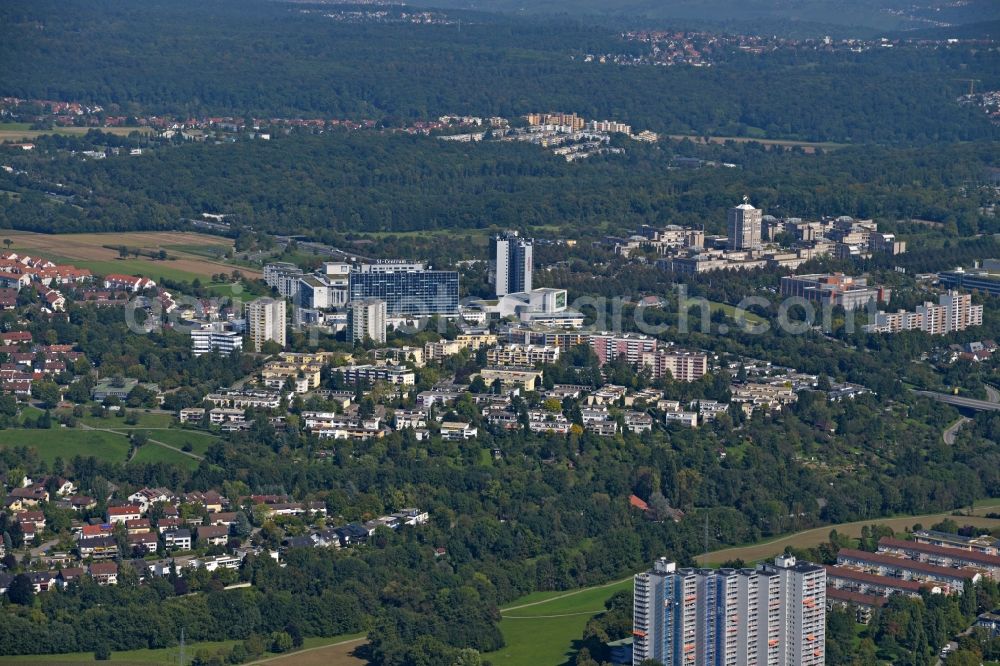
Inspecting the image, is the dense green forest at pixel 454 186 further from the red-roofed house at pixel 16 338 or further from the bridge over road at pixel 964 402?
the bridge over road at pixel 964 402

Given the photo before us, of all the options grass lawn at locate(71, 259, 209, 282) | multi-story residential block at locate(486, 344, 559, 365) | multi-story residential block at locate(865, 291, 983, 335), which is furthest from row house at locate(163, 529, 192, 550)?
multi-story residential block at locate(865, 291, 983, 335)

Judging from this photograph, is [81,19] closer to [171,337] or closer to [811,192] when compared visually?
[811,192]

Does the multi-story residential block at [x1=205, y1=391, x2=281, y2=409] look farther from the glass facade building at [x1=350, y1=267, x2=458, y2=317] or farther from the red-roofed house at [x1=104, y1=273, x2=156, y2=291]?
the red-roofed house at [x1=104, y1=273, x2=156, y2=291]

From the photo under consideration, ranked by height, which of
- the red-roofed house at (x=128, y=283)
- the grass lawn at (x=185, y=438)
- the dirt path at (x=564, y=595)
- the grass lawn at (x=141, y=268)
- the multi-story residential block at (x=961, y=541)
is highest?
the red-roofed house at (x=128, y=283)

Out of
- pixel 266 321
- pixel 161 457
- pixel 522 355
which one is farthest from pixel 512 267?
pixel 161 457

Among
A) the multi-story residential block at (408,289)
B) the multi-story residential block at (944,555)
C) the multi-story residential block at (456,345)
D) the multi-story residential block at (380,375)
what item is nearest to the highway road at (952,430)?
the multi-story residential block at (944,555)

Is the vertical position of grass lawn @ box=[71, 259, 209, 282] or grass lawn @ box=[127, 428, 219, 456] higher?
grass lawn @ box=[71, 259, 209, 282]
